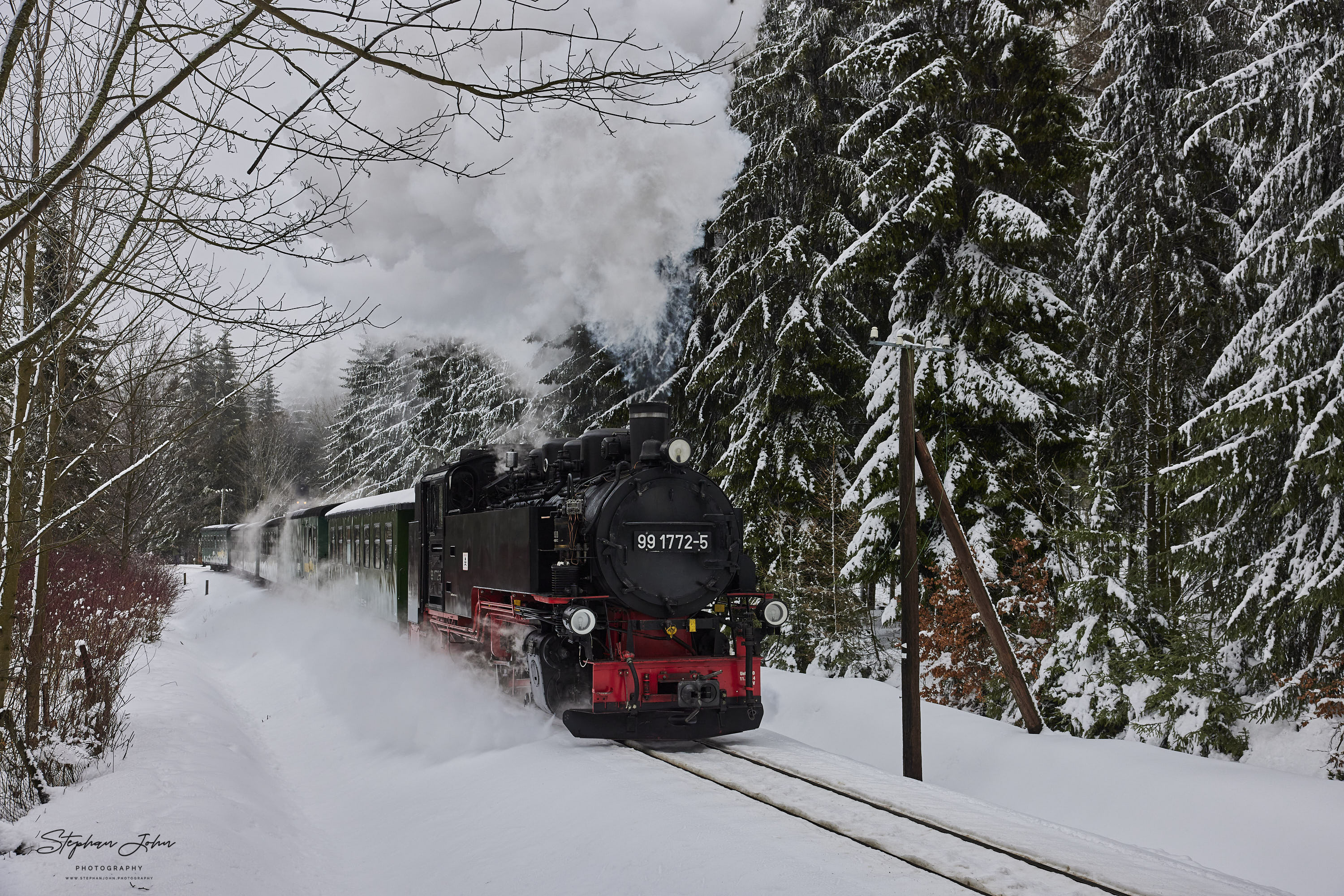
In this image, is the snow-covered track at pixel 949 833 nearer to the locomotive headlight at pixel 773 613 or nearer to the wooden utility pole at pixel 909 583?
the locomotive headlight at pixel 773 613

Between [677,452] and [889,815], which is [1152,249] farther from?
[889,815]

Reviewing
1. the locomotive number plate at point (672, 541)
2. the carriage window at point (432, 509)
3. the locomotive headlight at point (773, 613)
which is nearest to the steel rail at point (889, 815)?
the locomotive headlight at point (773, 613)

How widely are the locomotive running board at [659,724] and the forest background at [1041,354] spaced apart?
4.08 m

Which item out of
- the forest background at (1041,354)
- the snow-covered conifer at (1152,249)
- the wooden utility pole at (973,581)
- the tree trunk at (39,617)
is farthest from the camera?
the snow-covered conifer at (1152,249)

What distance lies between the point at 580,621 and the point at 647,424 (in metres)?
2.20

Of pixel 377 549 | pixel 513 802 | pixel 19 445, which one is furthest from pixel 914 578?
pixel 377 549

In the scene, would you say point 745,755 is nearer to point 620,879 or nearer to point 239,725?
point 620,879

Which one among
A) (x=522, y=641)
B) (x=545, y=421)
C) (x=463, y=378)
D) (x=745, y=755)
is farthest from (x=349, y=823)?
(x=463, y=378)

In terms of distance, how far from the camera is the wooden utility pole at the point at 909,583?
35.3 feet

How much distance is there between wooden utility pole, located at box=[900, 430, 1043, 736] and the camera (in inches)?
436

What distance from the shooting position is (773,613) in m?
9.93

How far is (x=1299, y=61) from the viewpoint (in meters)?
10.4

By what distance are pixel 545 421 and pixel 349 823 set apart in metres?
13.2

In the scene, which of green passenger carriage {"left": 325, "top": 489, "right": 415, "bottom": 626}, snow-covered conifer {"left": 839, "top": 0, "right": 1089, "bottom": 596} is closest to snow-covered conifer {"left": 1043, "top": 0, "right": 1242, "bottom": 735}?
snow-covered conifer {"left": 839, "top": 0, "right": 1089, "bottom": 596}
